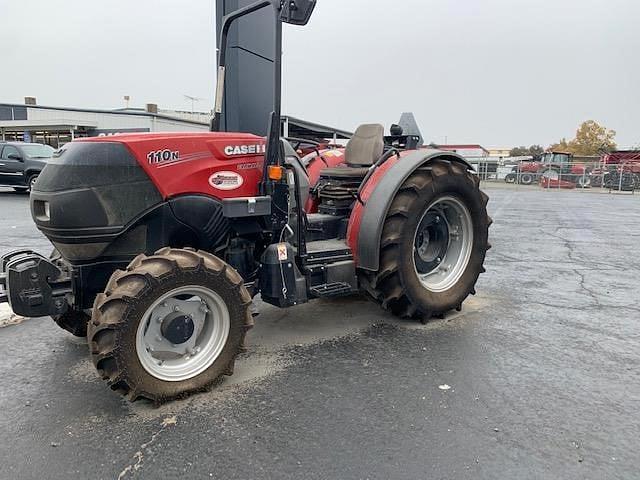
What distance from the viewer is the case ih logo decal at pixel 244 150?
11.3 ft

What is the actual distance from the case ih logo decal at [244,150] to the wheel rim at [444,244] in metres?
1.77

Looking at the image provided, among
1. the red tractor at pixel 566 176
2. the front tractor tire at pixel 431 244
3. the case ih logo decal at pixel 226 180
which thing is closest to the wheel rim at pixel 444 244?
the front tractor tire at pixel 431 244

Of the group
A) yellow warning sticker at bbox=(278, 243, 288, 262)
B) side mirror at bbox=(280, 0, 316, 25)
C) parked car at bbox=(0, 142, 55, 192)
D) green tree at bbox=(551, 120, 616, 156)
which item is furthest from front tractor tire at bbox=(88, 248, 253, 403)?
green tree at bbox=(551, 120, 616, 156)

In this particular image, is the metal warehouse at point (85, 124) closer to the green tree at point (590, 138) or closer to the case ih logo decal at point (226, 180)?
the case ih logo decal at point (226, 180)

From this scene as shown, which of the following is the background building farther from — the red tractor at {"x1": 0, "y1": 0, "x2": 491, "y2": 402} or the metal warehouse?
the red tractor at {"x1": 0, "y1": 0, "x2": 491, "y2": 402}

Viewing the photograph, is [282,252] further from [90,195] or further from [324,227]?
[90,195]

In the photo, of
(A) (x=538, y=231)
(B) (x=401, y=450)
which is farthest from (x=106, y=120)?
(B) (x=401, y=450)

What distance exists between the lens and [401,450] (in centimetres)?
260

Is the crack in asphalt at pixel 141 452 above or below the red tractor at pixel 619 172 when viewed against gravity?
below

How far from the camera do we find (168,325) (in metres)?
3.03

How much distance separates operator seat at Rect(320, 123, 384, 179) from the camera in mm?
4895

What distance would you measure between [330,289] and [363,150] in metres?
1.65

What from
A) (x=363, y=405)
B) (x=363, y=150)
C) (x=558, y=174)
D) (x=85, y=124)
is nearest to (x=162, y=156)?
(x=363, y=405)

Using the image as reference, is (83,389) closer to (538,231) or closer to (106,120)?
(538,231)
